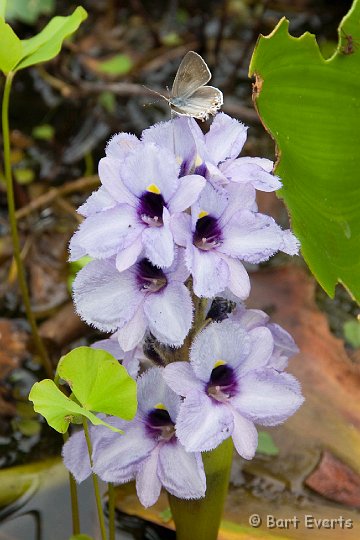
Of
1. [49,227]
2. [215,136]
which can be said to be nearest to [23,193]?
[49,227]

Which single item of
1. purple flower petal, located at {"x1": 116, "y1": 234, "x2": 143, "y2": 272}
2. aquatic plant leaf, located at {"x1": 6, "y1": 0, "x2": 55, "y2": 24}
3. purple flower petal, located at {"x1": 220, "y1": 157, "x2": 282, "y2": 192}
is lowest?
aquatic plant leaf, located at {"x1": 6, "y1": 0, "x2": 55, "y2": 24}

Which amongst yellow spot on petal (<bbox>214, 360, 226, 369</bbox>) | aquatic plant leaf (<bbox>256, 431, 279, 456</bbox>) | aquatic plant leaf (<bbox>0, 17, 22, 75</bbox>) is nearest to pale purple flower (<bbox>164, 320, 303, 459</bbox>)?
yellow spot on petal (<bbox>214, 360, 226, 369</bbox>)

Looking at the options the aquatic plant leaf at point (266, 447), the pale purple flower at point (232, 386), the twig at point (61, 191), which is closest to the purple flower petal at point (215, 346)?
the pale purple flower at point (232, 386)

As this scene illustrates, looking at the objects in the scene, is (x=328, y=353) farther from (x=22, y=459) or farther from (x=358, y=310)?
(x=22, y=459)

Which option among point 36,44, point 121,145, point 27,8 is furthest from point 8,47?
point 27,8

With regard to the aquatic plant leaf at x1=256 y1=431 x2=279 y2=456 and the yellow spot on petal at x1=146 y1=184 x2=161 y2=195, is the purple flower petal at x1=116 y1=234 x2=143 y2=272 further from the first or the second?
the aquatic plant leaf at x1=256 y1=431 x2=279 y2=456

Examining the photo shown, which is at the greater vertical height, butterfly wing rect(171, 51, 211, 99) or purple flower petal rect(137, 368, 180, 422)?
butterfly wing rect(171, 51, 211, 99)

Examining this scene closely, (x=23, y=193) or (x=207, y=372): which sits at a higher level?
(x=207, y=372)
